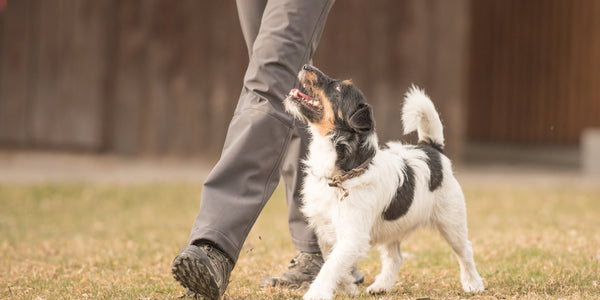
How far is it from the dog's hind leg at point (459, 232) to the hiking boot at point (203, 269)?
114 centimetres

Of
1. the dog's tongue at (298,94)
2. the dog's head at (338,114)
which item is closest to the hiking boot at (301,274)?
the dog's head at (338,114)

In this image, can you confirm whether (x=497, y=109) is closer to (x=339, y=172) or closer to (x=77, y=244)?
(x=77, y=244)

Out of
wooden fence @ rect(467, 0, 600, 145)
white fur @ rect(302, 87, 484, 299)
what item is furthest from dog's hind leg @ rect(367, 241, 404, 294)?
wooden fence @ rect(467, 0, 600, 145)

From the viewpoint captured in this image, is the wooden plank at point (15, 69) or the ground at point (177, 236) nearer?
the ground at point (177, 236)

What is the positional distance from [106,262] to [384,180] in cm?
210

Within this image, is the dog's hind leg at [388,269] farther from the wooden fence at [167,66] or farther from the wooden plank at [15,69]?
the wooden plank at [15,69]

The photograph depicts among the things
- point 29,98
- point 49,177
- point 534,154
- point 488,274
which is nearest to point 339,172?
point 488,274

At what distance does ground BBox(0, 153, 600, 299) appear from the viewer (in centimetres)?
378

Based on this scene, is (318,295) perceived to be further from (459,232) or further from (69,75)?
(69,75)

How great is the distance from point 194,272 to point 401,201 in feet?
3.46

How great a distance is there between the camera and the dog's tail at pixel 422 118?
376 centimetres

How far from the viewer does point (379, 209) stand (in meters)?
3.41

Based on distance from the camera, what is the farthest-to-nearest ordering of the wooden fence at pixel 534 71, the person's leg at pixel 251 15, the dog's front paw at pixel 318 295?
the wooden fence at pixel 534 71 < the person's leg at pixel 251 15 < the dog's front paw at pixel 318 295

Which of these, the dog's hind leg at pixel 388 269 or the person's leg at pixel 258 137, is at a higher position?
the person's leg at pixel 258 137
